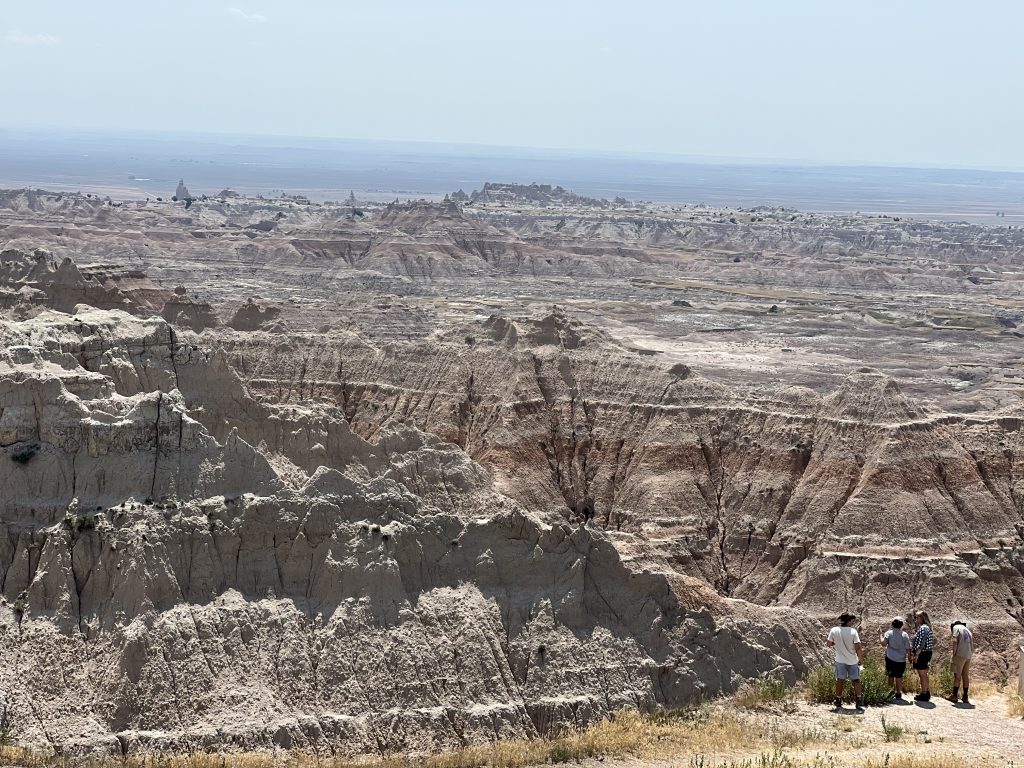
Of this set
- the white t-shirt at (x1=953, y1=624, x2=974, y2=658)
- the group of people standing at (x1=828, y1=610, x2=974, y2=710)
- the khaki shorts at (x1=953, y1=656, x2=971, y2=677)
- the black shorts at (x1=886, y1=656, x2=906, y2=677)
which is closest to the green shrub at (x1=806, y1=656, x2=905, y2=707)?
the group of people standing at (x1=828, y1=610, x2=974, y2=710)

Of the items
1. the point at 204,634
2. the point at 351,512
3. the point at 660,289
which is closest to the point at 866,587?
the point at 351,512

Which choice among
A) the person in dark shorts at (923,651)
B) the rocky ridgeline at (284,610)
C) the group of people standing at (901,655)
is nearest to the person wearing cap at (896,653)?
the group of people standing at (901,655)

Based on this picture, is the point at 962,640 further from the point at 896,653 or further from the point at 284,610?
the point at 284,610

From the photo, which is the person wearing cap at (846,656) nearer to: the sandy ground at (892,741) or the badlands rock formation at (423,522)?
the sandy ground at (892,741)

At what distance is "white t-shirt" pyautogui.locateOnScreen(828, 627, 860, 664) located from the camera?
2502 cm

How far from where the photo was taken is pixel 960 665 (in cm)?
2544

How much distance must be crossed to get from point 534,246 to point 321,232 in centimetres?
3382

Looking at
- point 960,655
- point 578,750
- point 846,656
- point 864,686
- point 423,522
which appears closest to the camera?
point 960,655

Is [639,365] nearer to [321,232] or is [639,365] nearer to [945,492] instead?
[945,492]

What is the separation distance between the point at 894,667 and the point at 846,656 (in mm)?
1156

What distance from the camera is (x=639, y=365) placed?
64625mm

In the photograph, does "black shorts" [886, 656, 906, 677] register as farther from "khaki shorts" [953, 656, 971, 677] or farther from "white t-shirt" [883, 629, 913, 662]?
"khaki shorts" [953, 656, 971, 677]

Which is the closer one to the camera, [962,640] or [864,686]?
[962,640]

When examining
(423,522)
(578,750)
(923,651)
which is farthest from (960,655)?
(423,522)
